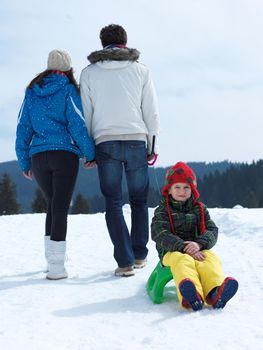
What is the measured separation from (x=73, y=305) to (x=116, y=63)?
7.82ft

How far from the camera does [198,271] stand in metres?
3.74

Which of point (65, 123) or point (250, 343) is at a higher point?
point (65, 123)

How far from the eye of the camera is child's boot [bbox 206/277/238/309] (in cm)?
348

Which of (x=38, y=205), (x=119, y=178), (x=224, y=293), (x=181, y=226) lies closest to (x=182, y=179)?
(x=181, y=226)

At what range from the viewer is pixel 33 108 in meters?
4.87

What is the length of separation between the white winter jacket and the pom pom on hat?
0.70ft

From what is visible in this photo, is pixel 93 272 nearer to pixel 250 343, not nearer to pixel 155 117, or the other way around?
pixel 155 117

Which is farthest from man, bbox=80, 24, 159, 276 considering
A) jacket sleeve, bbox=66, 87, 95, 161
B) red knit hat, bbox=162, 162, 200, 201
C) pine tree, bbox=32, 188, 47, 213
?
pine tree, bbox=32, 188, 47, 213

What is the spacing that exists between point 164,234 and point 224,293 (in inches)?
32.1

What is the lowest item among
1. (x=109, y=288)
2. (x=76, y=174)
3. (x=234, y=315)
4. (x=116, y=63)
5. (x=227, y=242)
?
(x=227, y=242)

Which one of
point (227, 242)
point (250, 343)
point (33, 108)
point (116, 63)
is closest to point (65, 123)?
point (33, 108)

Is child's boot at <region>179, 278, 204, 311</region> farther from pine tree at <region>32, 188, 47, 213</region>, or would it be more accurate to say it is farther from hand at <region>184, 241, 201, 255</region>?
pine tree at <region>32, 188, 47, 213</region>

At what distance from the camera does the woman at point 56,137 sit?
479cm

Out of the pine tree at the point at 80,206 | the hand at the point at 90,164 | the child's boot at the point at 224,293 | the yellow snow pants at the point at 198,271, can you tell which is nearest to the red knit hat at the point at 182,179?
Answer: the yellow snow pants at the point at 198,271
